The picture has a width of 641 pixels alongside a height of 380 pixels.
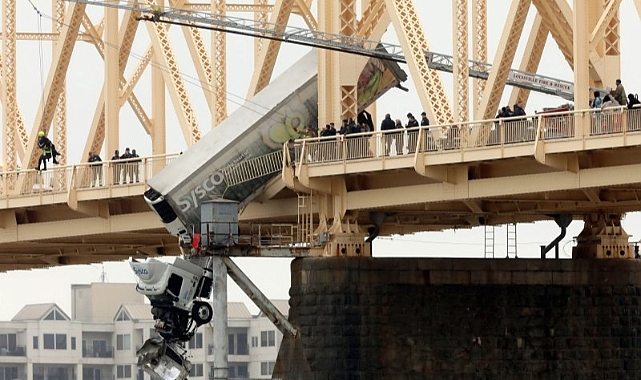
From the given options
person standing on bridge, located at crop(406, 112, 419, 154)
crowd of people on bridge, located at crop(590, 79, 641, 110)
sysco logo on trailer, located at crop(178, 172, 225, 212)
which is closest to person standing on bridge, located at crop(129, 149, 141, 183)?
sysco logo on trailer, located at crop(178, 172, 225, 212)

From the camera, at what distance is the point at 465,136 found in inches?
3255

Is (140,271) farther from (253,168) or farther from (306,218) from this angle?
(306,218)

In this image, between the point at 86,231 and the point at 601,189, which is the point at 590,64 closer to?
the point at 601,189

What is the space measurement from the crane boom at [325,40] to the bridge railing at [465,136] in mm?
3292

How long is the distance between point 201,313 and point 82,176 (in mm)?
10270

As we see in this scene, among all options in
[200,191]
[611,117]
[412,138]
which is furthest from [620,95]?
[200,191]

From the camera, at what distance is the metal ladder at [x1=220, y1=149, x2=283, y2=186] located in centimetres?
8975

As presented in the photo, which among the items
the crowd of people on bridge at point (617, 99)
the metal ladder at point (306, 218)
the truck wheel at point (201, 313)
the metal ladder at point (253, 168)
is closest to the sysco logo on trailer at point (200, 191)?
the metal ladder at point (253, 168)

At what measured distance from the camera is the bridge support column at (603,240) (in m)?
91.6

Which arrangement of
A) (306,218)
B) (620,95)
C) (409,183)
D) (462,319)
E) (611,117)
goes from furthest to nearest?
1. (306,218)
2. (462,319)
3. (409,183)
4. (620,95)
5. (611,117)

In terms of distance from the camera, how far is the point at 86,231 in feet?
327

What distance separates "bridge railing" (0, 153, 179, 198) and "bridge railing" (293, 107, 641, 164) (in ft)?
29.8

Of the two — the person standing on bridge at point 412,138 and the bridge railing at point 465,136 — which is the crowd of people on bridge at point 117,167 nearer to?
the bridge railing at point 465,136

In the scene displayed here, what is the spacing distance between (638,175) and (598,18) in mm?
7011
